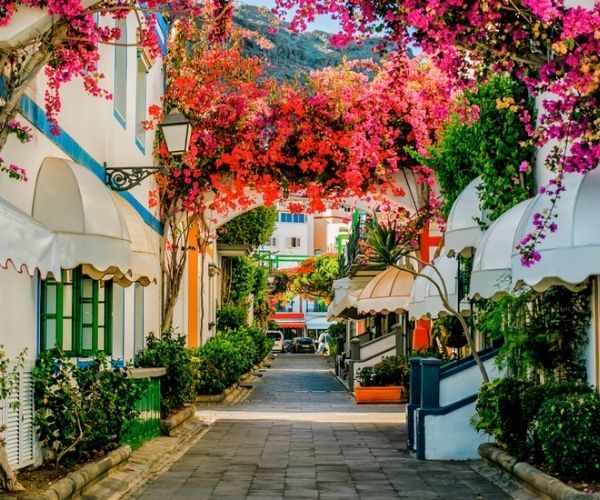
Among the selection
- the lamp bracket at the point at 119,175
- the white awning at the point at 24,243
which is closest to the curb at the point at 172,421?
the lamp bracket at the point at 119,175

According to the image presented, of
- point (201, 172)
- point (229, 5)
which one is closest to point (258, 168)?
point (201, 172)

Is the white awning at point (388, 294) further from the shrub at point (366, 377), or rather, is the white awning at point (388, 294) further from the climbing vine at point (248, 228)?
the climbing vine at point (248, 228)

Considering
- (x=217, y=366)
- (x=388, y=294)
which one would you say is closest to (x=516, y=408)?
(x=388, y=294)

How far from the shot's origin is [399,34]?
9984mm

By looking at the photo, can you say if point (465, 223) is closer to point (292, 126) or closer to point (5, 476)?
point (292, 126)

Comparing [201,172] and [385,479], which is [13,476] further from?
[201,172]

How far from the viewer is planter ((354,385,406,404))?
85.4 ft

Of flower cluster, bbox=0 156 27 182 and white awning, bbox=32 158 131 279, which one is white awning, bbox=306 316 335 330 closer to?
white awning, bbox=32 158 131 279

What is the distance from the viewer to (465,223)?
49.7 feet

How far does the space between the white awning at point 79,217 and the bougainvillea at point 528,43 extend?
313cm

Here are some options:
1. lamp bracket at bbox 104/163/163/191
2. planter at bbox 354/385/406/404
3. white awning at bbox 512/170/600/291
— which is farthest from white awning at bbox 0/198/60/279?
planter at bbox 354/385/406/404

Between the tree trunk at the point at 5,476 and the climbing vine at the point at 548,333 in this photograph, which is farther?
the climbing vine at the point at 548,333

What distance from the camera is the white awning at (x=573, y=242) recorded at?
9.52m

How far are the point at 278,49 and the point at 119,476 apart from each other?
68870 mm
